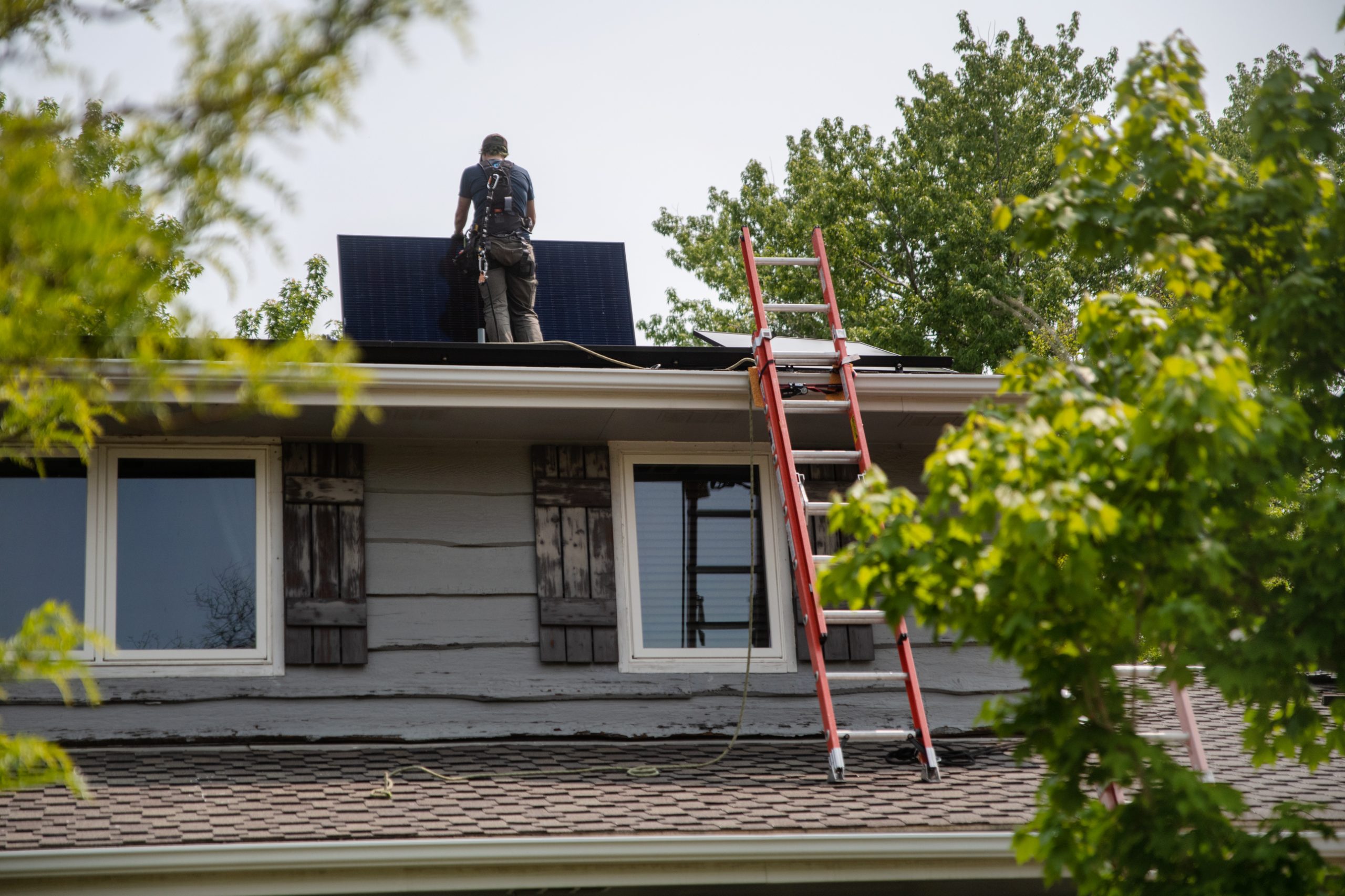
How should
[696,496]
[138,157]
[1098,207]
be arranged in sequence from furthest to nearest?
[696,496]
[1098,207]
[138,157]

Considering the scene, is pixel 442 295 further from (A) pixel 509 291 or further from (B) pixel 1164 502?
(B) pixel 1164 502

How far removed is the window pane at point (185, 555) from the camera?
5.75 meters

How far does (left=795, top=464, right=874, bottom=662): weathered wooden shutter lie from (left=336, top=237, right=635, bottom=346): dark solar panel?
69.2 inches

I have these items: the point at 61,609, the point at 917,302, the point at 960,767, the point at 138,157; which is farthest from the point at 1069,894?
the point at 917,302

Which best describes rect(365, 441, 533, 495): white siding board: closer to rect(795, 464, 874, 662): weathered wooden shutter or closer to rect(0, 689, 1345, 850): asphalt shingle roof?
rect(0, 689, 1345, 850): asphalt shingle roof

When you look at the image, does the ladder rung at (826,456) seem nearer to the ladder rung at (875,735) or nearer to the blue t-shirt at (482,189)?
the ladder rung at (875,735)

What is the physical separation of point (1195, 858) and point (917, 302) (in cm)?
1750

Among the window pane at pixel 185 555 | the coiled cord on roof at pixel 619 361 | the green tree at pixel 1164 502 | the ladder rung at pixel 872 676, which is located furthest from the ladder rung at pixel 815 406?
the window pane at pixel 185 555

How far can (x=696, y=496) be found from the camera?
6570 mm

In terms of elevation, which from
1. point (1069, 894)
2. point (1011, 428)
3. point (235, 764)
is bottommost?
point (1069, 894)

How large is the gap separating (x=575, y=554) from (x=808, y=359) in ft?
5.14

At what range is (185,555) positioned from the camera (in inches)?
231

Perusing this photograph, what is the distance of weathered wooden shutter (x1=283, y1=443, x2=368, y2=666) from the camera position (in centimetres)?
584

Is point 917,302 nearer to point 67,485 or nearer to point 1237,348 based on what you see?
point 67,485
